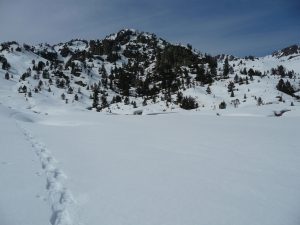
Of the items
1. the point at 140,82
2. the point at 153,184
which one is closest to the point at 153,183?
the point at 153,184

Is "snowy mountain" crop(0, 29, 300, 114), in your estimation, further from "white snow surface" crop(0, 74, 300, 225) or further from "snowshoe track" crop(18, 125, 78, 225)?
"snowshoe track" crop(18, 125, 78, 225)

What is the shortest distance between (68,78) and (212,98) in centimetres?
6354

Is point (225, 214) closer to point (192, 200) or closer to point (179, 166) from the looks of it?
point (192, 200)

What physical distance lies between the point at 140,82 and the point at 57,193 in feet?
417

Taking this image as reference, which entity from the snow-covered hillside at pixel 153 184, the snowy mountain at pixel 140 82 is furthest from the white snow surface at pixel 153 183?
A: the snowy mountain at pixel 140 82

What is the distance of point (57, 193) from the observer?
6.88m

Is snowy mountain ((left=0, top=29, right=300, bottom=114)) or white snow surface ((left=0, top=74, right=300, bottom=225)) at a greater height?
snowy mountain ((left=0, top=29, right=300, bottom=114))

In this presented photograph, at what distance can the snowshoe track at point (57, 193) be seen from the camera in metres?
5.51

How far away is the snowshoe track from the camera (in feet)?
18.1

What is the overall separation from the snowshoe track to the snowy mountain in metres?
58.0

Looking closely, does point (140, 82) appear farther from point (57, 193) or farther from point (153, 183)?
point (57, 193)

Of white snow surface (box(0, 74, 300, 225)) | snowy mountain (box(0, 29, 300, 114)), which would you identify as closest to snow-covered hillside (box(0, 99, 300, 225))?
white snow surface (box(0, 74, 300, 225))

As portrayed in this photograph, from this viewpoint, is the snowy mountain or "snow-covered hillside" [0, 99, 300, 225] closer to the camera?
"snow-covered hillside" [0, 99, 300, 225]

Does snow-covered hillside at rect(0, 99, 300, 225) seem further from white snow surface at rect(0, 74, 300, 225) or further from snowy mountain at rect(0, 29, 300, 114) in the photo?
snowy mountain at rect(0, 29, 300, 114)
